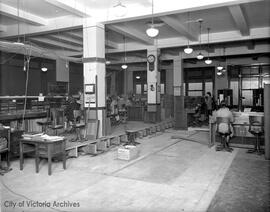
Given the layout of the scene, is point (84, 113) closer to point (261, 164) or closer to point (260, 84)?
point (261, 164)

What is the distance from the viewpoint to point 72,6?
7.14m

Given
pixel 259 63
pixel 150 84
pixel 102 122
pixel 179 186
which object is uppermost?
pixel 259 63

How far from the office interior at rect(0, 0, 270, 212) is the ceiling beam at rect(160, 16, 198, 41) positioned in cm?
5

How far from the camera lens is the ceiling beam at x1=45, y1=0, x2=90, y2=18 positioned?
668cm

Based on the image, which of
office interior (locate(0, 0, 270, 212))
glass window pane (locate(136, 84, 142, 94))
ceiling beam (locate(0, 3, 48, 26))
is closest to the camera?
office interior (locate(0, 0, 270, 212))

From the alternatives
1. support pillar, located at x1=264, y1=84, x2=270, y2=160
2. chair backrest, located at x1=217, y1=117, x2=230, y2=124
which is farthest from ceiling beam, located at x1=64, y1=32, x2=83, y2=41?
support pillar, located at x1=264, y1=84, x2=270, y2=160

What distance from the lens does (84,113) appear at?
8203mm

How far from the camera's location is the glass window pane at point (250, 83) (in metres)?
16.0

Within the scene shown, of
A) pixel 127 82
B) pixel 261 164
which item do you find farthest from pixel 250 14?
pixel 127 82

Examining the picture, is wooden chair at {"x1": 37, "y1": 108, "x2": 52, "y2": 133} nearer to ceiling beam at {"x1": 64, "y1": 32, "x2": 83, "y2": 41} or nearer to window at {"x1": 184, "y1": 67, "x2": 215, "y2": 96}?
ceiling beam at {"x1": 64, "y1": 32, "x2": 83, "y2": 41}

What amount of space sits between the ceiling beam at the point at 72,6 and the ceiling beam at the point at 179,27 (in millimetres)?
2295

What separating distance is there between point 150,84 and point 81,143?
227 inches

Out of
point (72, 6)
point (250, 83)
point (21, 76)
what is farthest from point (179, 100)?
point (21, 76)

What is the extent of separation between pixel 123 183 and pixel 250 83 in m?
13.8
